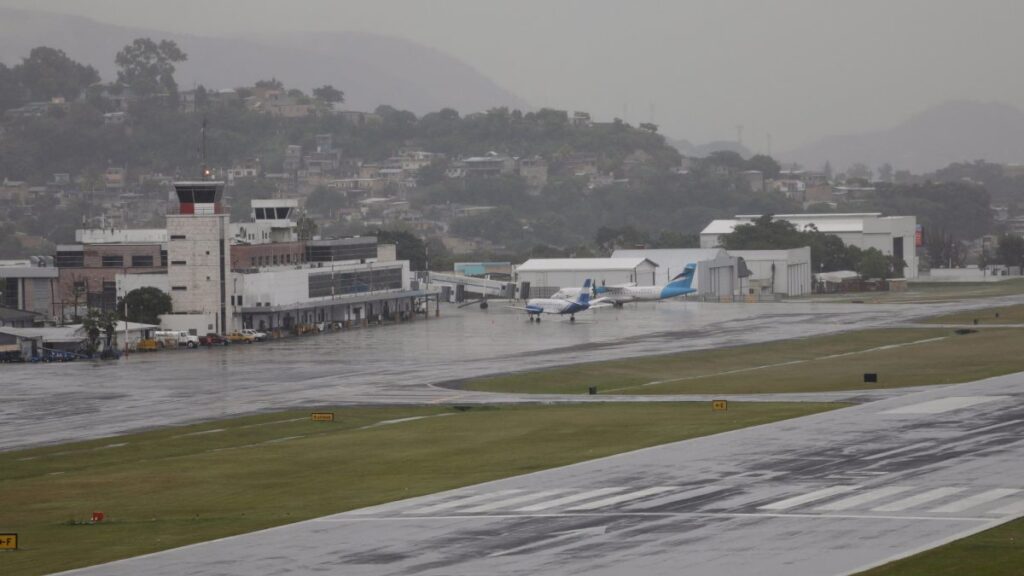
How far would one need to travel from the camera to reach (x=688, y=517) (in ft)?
147

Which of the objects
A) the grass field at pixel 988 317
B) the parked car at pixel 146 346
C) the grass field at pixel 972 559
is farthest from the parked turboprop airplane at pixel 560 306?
the grass field at pixel 972 559

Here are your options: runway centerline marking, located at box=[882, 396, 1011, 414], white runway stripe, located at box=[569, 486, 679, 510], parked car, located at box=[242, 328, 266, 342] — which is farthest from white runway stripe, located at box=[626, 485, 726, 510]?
parked car, located at box=[242, 328, 266, 342]

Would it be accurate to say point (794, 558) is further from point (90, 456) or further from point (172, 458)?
point (90, 456)

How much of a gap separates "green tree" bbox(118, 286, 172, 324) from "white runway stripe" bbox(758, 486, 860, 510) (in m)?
107

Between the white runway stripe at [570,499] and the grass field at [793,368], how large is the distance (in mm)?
36633

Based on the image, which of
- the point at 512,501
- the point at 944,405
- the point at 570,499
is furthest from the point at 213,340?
the point at 570,499

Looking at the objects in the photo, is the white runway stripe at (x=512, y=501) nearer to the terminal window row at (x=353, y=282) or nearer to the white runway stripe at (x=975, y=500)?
the white runway stripe at (x=975, y=500)

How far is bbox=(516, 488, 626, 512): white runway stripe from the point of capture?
4762cm

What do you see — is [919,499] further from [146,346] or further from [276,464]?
[146,346]

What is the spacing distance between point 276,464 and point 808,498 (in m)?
24.3

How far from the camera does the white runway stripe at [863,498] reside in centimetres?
4527

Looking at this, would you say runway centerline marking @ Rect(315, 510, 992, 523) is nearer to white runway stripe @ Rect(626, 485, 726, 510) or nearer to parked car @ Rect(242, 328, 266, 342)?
white runway stripe @ Rect(626, 485, 726, 510)

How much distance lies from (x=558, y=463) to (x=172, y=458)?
18.8 metres

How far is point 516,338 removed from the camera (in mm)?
140000
